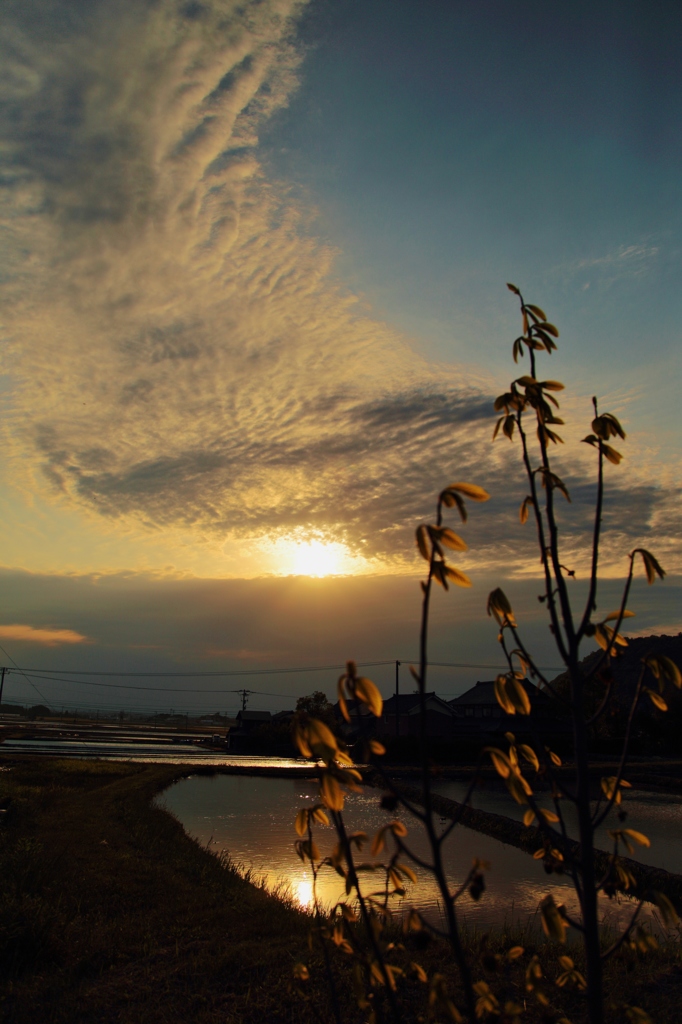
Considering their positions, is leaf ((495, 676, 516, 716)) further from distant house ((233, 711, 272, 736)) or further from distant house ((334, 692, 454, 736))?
distant house ((233, 711, 272, 736))

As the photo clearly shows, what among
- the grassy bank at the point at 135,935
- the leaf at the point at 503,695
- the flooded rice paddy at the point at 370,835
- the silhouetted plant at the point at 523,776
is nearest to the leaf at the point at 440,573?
the silhouetted plant at the point at 523,776

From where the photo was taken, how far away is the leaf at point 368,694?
164 centimetres

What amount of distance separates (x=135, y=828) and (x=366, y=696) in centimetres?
1358

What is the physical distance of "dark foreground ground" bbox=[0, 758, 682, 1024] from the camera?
5.11 m

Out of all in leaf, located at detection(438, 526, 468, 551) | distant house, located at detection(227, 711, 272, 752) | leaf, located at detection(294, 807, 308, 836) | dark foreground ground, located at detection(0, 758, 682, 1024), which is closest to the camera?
leaf, located at detection(438, 526, 468, 551)

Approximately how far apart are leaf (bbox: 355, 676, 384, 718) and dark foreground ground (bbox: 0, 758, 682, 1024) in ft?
2.85

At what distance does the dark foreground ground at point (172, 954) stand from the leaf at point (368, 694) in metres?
0.87

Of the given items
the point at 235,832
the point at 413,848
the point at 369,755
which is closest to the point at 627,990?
the point at 369,755

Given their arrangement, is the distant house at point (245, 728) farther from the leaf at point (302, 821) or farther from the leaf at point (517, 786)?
the leaf at point (517, 786)

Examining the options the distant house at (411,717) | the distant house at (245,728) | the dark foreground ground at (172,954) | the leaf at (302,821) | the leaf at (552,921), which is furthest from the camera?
the distant house at (245,728)

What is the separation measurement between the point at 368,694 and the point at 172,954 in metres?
6.16

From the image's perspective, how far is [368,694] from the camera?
1718mm

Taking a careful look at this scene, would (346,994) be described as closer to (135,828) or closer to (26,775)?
(135,828)

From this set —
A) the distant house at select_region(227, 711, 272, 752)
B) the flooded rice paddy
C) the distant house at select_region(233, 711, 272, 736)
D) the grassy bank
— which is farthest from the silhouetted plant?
the distant house at select_region(233, 711, 272, 736)
